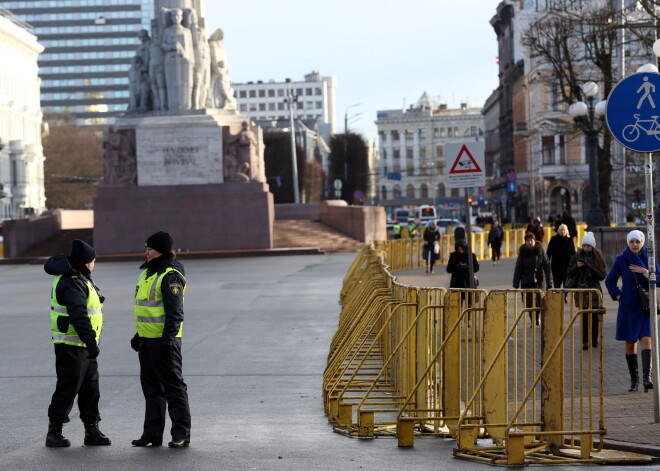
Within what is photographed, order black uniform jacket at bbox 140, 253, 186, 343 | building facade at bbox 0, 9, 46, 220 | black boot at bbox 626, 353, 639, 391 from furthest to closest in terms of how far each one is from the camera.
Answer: building facade at bbox 0, 9, 46, 220 < black boot at bbox 626, 353, 639, 391 < black uniform jacket at bbox 140, 253, 186, 343

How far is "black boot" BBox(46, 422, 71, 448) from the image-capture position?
10180mm

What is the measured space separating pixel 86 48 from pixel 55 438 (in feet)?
620

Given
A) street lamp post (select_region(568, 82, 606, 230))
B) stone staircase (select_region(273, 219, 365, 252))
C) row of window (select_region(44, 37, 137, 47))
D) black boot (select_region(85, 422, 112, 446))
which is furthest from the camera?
row of window (select_region(44, 37, 137, 47))

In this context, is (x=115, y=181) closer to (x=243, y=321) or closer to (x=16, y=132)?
(x=243, y=321)

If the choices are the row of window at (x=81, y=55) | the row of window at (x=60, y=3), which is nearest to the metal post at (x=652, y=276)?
the row of window at (x=60, y=3)

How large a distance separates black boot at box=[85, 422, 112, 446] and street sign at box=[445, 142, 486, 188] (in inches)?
381

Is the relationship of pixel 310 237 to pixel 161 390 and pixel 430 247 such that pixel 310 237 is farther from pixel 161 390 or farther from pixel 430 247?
pixel 161 390

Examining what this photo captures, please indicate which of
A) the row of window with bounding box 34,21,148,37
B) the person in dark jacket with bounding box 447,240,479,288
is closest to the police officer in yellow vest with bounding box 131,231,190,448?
the person in dark jacket with bounding box 447,240,479,288

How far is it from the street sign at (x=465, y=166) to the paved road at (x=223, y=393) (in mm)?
2891

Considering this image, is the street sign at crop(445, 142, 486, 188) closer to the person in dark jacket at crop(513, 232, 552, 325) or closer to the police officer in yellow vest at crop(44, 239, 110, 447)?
the person in dark jacket at crop(513, 232, 552, 325)

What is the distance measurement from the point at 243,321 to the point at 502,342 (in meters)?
13.0

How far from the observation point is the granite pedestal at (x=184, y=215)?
5178 cm

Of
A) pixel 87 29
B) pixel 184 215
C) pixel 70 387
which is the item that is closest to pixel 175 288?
pixel 70 387

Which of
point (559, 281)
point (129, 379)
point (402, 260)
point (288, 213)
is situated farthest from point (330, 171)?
point (129, 379)
